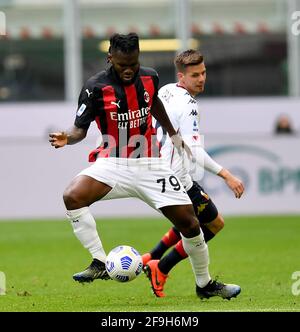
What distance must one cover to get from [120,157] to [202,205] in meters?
1.33

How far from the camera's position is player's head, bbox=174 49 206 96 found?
31.7ft

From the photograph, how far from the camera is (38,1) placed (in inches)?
989

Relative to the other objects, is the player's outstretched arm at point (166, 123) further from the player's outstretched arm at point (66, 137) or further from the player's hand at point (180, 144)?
the player's outstretched arm at point (66, 137)

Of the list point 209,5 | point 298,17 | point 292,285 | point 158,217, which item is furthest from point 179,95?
point 209,5

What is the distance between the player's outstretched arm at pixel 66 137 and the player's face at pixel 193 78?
1.56m

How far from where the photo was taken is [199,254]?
8906 mm

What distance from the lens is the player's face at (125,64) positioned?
8.33 m

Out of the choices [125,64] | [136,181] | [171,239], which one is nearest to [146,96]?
[125,64]

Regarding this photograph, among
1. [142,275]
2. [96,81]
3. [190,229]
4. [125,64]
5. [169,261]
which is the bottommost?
[142,275]

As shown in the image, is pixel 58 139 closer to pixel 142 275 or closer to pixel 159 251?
pixel 159 251

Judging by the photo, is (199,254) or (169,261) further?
(169,261)

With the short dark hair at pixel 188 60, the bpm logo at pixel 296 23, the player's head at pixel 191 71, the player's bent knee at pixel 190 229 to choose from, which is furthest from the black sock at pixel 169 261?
the bpm logo at pixel 296 23

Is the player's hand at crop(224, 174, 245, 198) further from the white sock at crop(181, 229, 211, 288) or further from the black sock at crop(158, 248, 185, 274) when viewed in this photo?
the black sock at crop(158, 248, 185, 274)

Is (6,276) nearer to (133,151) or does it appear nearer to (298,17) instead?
(133,151)
